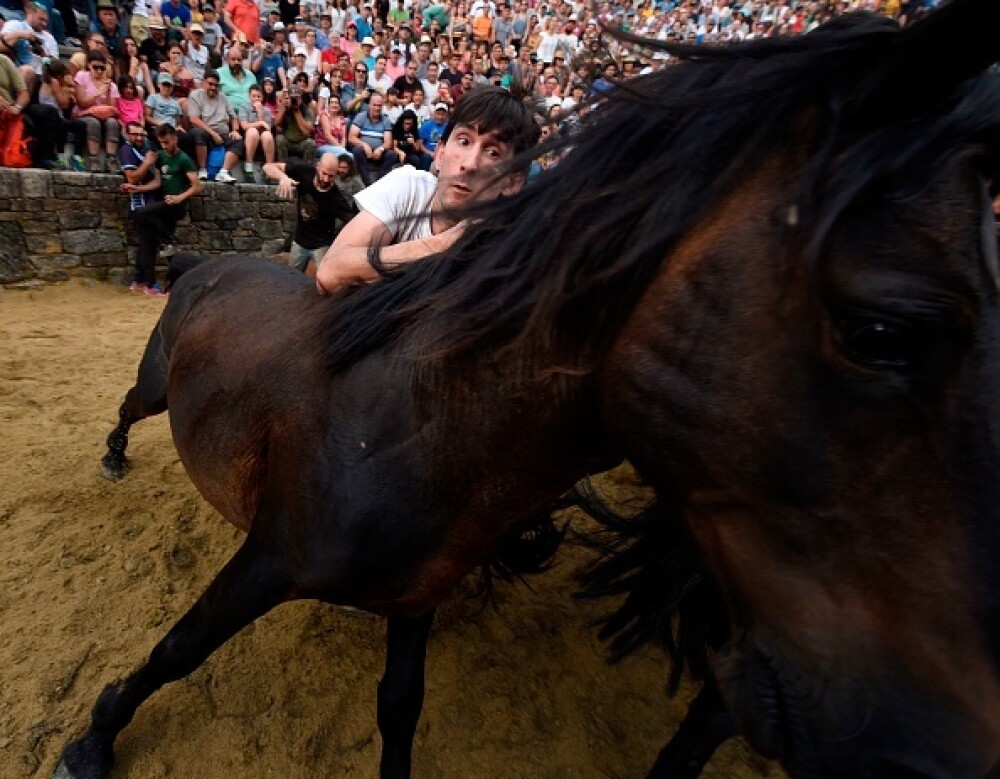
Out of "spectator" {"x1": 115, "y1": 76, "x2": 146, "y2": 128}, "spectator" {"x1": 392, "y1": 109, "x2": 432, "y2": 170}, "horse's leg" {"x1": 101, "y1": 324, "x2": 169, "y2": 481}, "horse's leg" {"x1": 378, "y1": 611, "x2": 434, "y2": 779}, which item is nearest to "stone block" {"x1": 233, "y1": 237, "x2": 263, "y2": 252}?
"spectator" {"x1": 115, "y1": 76, "x2": 146, "y2": 128}

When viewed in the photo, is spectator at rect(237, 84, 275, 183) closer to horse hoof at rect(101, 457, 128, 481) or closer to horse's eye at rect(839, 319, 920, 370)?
horse hoof at rect(101, 457, 128, 481)

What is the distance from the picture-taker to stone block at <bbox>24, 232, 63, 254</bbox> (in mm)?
6691

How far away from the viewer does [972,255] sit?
0.73 m

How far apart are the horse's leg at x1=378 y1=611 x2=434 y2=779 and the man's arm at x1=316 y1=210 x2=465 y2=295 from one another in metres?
0.99

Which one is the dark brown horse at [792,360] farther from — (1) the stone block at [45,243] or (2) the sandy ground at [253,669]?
(1) the stone block at [45,243]

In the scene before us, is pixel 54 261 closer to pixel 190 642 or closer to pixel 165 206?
pixel 165 206

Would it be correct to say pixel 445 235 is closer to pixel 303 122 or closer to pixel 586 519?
pixel 586 519

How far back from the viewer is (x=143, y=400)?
301cm

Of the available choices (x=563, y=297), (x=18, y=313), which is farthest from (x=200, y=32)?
(x=563, y=297)

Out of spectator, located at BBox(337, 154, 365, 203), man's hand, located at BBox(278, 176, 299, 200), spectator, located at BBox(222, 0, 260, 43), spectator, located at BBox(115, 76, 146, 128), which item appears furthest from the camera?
spectator, located at BBox(222, 0, 260, 43)

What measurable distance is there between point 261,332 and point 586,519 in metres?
2.16

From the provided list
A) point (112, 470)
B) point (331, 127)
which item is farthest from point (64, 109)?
point (112, 470)

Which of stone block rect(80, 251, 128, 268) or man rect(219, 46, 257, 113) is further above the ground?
man rect(219, 46, 257, 113)

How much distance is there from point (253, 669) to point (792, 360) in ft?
7.61
